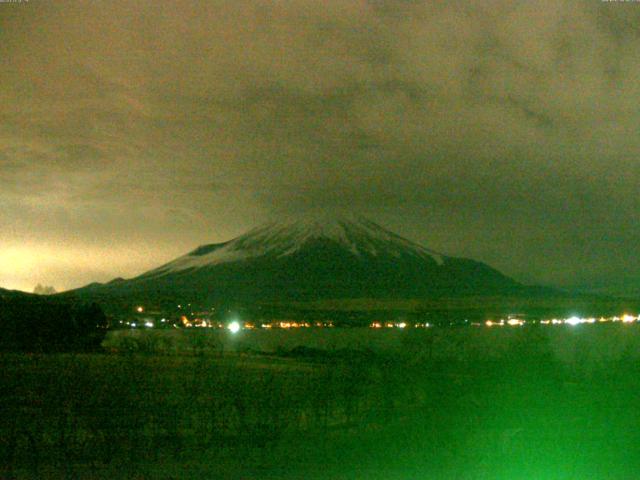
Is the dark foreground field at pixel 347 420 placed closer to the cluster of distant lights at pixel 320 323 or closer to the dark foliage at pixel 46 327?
the dark foliage at pixel 46 327

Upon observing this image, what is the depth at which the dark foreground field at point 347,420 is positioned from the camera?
1085 cm

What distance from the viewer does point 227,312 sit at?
7325cm

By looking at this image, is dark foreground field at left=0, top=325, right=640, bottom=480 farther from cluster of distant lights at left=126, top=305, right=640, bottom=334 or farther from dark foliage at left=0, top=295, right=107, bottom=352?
cluster of distant lights at left=126, top=305, right=640, bottom=334

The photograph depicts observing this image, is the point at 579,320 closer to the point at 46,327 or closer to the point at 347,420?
the point at 46,327

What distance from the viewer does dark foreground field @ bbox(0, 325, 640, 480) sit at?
10852mm

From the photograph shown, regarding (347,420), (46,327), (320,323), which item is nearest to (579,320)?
(320,323)

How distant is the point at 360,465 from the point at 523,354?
1041 centimetres

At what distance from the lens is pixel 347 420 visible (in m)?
14.9

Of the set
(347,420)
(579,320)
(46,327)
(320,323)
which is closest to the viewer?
(347,420)

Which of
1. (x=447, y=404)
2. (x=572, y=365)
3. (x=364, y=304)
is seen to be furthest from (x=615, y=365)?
(x=364, y=304)

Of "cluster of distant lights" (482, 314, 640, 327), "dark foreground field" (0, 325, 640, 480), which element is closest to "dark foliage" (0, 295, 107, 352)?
"dark foreground field" (0, 325, 640, 480)

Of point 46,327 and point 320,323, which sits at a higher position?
point 320,323

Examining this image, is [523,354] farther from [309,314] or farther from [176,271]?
[176,271]

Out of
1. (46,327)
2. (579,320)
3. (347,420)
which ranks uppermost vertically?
(579,320)
